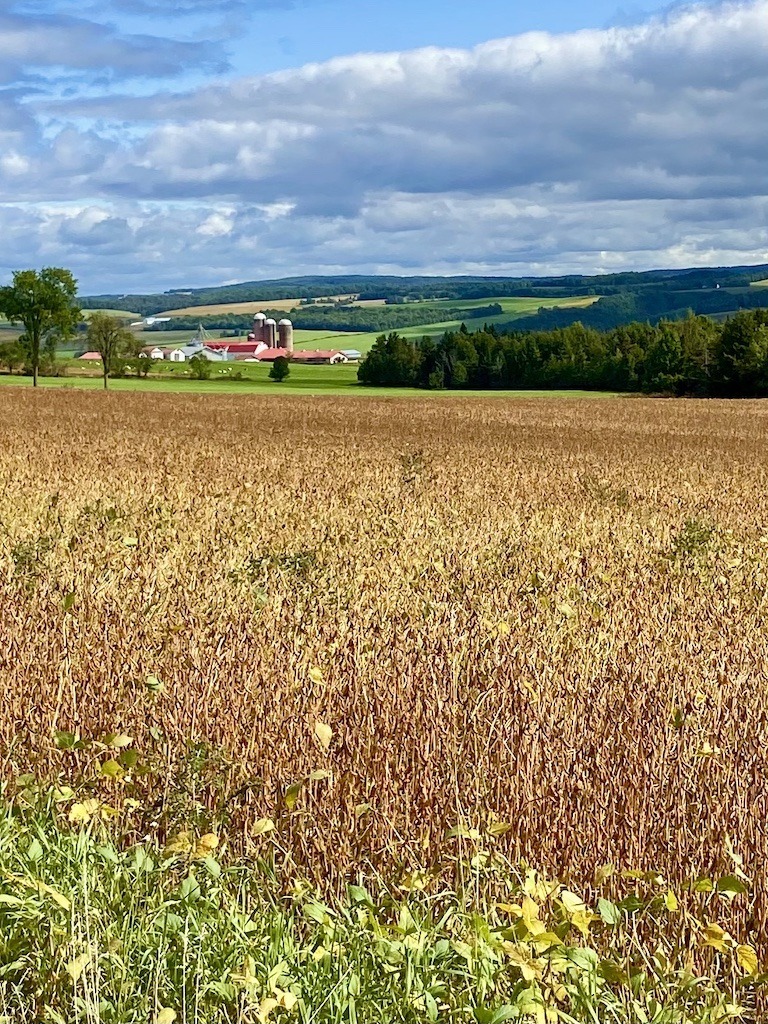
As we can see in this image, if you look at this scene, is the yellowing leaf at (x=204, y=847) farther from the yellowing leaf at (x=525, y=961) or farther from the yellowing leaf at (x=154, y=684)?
the yellowing leaf at (x=154, y=684)

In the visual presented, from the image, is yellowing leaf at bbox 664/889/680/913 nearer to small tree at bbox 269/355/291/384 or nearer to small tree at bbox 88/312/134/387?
small tree at bbox 88/312/134/387

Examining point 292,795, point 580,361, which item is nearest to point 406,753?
point 292,795

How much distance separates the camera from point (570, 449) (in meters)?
23.6

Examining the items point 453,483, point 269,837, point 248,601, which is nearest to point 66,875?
point 269,837

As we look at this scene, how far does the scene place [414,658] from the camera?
5.95 metres

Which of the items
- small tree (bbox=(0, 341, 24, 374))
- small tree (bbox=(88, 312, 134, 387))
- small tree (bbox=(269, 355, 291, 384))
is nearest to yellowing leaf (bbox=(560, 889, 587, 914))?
small tree (bbox=(88, 312, 134, 387))

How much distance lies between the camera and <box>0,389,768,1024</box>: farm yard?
336 cm

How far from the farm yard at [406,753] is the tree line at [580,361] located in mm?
77080

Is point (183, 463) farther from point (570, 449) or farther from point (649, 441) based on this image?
point (649, 441)

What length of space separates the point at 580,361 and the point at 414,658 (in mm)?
101628

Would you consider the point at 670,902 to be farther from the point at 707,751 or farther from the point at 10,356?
the point at 10,356

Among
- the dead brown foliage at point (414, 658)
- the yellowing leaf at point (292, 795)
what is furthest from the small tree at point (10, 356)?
the yellowing leaf at point (292, 795)

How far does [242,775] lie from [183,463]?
13.8 metres

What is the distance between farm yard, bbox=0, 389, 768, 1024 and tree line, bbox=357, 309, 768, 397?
77.1 metres
